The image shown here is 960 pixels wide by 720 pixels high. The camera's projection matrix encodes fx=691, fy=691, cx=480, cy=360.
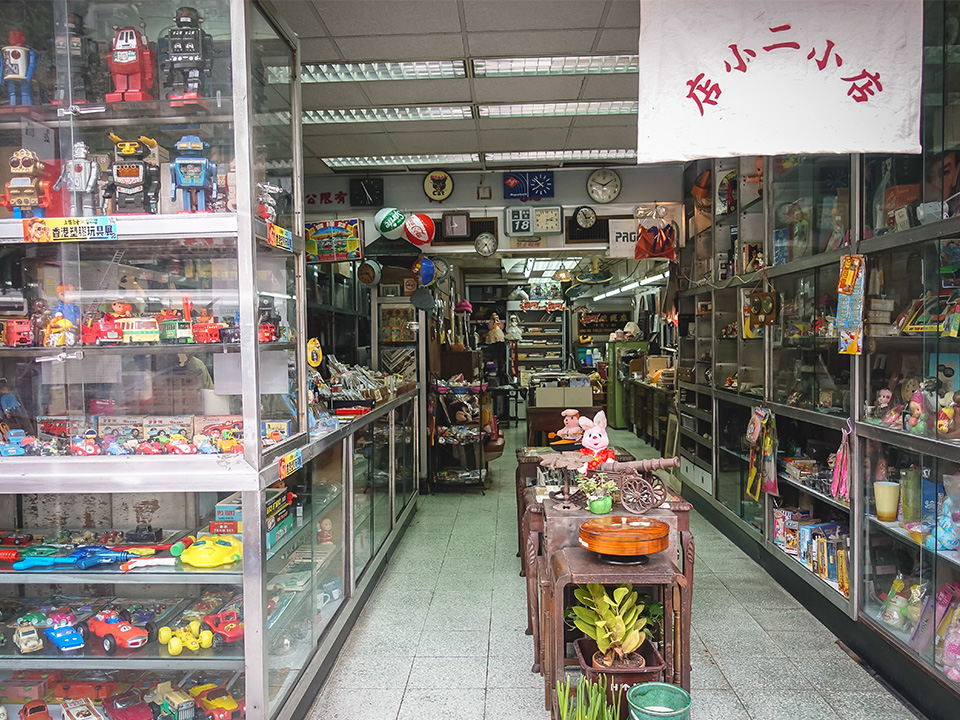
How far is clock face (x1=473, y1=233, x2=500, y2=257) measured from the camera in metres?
7.00

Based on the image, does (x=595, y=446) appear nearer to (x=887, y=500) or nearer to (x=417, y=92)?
(x=887, y=500)

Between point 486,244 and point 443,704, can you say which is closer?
point 443,704

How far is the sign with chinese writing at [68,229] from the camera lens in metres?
2.60

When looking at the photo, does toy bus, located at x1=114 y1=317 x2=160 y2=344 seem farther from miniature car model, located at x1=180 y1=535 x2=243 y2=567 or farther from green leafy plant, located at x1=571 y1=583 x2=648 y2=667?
green leafy plant, located at x1=571 y1=583 x2=648 y2=667

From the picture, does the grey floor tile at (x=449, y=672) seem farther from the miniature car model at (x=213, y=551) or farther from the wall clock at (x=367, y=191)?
the wall clock at (x=367, y=191)

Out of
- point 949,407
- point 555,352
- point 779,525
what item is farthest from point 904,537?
point 555,352

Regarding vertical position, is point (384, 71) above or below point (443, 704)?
above

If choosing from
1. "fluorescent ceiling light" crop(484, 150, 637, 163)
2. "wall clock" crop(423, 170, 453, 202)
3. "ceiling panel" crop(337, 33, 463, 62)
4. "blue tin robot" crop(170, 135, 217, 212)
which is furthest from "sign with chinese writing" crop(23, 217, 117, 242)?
"wall clock" crop(423, 170, 453, 202)

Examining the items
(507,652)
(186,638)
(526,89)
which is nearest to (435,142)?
(526,89)

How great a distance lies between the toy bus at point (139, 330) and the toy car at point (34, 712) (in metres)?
1.48

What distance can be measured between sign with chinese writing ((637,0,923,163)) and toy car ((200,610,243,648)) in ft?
7.55

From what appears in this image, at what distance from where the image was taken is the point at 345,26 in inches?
159

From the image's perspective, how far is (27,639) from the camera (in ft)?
8.96

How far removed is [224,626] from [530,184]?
17.6ft
